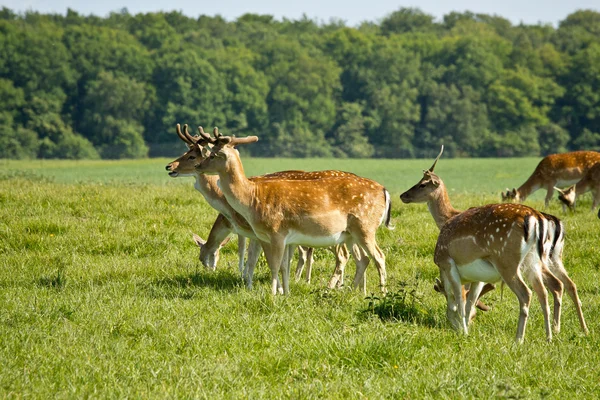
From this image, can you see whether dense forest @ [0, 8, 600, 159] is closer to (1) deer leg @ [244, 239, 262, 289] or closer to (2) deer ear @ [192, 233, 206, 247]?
(2) deer ear @ [192, 233, 206, 247]

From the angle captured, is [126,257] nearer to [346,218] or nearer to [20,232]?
[20,232]

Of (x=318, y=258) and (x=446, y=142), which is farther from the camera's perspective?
(x=446, y=142)

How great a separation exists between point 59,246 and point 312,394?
20.1 feet

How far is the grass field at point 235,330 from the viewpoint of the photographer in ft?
18.6

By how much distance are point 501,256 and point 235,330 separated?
7.42 ft

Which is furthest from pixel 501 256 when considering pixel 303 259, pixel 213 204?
pixel 213 204

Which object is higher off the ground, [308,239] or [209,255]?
[308,239]

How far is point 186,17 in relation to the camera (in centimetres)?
9181

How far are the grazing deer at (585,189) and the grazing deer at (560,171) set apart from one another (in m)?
1.22

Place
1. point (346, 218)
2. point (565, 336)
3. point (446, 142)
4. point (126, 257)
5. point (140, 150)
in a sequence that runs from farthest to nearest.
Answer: point (446, 142)
point (140, 150)
point (126, 257)
point (346, 218)
point (565, 336)

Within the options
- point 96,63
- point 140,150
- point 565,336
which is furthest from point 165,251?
point 96,63

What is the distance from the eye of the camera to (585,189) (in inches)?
659

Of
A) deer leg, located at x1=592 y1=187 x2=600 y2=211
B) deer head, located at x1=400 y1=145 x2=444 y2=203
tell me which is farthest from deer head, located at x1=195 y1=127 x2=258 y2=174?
deer leg, located at x1=592 y1=187 x2=600 y2=211

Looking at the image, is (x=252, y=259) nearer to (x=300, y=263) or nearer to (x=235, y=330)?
(x=300, y=263)
